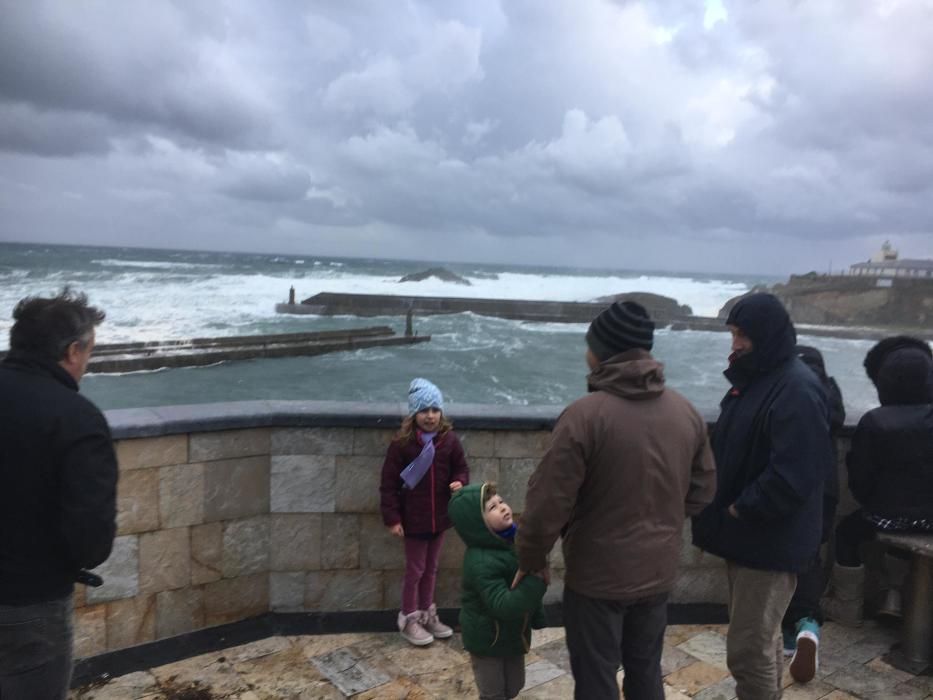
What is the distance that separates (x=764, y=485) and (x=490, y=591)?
96 centimetres

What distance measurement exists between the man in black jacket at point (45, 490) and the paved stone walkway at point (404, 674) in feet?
4.02

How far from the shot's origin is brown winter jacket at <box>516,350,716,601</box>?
2.04 meters

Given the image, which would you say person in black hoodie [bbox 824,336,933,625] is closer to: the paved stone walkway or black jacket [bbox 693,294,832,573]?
the paved stone walkway

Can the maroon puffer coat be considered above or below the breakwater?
above

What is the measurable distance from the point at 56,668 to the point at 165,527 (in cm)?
140

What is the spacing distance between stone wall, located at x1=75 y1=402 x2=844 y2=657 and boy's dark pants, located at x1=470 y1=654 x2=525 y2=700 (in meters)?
1.17

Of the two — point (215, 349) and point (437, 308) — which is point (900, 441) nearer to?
point (215, 349)

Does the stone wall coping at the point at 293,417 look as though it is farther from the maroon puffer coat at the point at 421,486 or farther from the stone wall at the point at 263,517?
the maroon puffer coat at the point at 421,486

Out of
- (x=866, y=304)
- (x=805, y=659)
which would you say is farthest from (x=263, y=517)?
(x=866, y=304)

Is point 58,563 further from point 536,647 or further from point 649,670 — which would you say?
point 536,647

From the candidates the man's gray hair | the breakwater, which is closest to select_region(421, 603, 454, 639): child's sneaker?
the man's gray hair

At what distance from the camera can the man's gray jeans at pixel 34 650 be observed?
1789 millimetres

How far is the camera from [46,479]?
176cm

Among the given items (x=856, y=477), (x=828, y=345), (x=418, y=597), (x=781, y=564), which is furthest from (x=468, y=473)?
(x=828, y=345)
